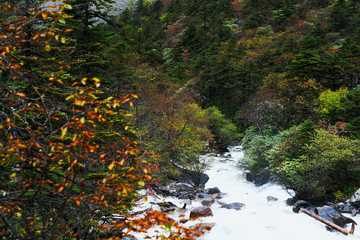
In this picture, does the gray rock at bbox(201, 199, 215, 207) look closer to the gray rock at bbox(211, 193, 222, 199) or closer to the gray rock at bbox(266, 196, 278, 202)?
the gray rock at bbox(211, 193, 222, 199)

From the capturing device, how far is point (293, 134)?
14.2 m

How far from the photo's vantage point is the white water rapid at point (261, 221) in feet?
28.3

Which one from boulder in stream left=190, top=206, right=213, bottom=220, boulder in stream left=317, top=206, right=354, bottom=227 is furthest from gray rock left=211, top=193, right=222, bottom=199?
boulder in stream left=317, top=206, right=354, bottom=227

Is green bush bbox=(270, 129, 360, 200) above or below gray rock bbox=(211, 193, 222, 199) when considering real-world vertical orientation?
above

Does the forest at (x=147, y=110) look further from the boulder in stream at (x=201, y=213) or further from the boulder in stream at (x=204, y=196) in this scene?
the boulder in stream at (x=201, y=213)

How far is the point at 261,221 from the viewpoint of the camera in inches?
401

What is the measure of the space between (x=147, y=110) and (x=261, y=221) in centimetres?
1103

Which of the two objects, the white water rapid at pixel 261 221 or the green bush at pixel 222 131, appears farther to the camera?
the green bush at pixel 222 131

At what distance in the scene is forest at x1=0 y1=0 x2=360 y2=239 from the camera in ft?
8.37

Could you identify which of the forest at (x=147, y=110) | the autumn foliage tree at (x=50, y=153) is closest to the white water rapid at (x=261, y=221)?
the forest at (x=147, y=110)

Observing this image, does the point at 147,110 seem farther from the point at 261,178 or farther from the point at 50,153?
the point at 50,153

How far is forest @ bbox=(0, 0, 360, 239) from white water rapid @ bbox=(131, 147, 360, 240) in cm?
170

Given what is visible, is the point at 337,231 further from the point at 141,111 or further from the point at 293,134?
the point at 141,111

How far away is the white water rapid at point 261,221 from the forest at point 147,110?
5.58ft
